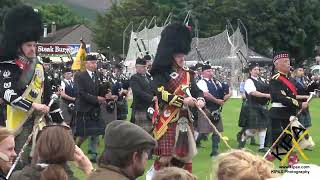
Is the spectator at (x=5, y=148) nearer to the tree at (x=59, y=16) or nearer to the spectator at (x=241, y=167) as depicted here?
the spectator at (x=241, y=167)

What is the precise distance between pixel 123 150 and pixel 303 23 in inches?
1917

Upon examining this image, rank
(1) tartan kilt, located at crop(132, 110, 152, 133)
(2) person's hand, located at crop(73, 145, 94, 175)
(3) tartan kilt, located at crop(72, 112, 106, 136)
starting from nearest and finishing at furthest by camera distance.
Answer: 1. (2) person's hand, located at crop(73, 145, 94, 175)
2. (3) tartan kilt, located at crop(72, 112, 106, 136)
3. (1) tartan kilt, located at crop(132, 110, 152, 133)

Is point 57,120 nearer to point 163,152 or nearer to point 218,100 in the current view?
point 163,152

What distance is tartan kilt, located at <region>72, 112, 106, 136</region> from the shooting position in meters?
11.8

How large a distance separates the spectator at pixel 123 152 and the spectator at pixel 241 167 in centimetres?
48

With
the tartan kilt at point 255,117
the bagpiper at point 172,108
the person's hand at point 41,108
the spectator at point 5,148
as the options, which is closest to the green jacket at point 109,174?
the spectator at point 5,148

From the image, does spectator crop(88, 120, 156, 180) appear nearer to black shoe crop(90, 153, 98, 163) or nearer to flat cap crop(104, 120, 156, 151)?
flat cap crop(104, 120, 156, 151)

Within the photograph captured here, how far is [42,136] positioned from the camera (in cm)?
421

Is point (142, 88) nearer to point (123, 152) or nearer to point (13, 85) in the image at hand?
point (13, 85)

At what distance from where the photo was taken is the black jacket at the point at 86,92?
455 inches

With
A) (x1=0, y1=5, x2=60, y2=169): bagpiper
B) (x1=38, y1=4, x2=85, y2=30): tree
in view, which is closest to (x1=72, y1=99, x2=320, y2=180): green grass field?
(x1=0, y1=5, x2=60, y2=169): bagpiper

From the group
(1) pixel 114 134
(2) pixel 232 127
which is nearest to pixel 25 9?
(1) pixel 114 134

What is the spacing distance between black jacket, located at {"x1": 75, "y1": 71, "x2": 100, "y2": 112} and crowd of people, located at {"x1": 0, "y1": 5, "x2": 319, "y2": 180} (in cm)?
2

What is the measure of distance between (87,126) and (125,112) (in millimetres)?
4334
